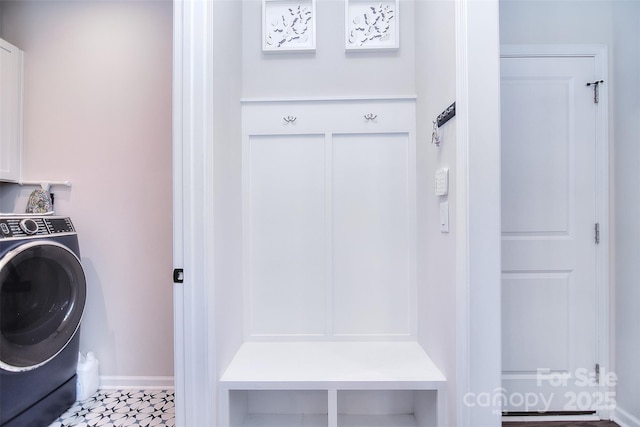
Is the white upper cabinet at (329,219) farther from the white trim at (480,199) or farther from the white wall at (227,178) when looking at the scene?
the white trim at (480,199)

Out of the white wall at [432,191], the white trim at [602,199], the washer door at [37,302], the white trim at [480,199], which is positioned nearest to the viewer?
the white trim at [480,199]

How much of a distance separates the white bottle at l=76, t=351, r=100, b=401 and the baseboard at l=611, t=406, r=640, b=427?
312 cm

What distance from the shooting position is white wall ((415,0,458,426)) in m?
1.31

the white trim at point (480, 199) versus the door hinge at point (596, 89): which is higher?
the door hinge at point (596, 89)

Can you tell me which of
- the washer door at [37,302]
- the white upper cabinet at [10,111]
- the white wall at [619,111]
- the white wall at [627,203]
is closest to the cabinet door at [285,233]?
the washer door at [37,302]

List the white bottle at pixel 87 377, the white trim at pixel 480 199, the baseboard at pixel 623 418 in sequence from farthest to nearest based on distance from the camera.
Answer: the white bottle at pixel 87 377
the baseboard at pixel 623 418
the white trim at pixel 480 199

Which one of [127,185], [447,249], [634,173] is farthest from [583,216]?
[127,185]

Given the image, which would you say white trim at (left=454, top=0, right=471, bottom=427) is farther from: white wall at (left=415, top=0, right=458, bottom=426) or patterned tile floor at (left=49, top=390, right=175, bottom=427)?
patterned tile floor at (left=49, top=390, right=175, bottom=427)

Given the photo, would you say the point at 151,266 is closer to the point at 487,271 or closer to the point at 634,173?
the point at 487,271

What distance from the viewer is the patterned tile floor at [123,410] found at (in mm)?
1713

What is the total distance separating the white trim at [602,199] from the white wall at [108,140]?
8.18 feet

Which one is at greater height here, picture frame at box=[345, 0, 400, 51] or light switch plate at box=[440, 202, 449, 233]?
picture frame at box=[345, 0, 400, 51]

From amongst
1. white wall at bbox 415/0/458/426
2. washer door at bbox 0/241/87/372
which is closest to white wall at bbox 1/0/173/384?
washer door at bbox 0/241/87/372

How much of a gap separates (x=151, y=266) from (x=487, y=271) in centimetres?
196
